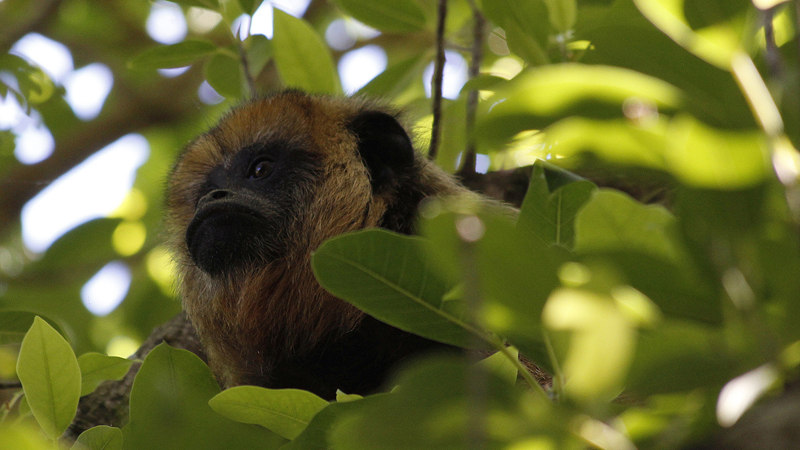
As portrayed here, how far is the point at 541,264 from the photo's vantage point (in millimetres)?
778

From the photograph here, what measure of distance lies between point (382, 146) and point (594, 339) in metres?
2.43

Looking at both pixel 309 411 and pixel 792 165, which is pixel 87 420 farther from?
pixel 792 165

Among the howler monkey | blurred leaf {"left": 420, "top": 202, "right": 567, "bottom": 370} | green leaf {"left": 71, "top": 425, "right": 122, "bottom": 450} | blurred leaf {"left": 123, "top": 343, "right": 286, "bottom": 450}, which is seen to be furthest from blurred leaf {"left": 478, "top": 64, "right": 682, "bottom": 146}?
the howler monkey

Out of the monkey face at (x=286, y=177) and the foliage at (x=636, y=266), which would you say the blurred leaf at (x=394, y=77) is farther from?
the foliage at (x=636, y=266)

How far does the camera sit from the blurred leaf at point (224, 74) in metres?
3.46

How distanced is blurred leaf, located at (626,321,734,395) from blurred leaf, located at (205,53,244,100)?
3054mm

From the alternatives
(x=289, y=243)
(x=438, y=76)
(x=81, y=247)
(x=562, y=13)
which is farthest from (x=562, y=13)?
(x=81, y=247)

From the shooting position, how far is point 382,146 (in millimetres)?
3045

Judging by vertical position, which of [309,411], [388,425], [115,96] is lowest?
[115,96]

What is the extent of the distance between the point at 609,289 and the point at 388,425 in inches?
10.2

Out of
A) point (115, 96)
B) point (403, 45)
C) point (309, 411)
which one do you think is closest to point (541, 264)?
point (309, 411)

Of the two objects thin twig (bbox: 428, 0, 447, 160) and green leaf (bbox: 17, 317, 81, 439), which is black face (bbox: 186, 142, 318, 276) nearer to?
thin twig (bbox: 428, 0, 447, 160)

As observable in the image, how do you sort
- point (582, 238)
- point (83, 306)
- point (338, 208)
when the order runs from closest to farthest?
point (582, 238), point (338, 208), point (83, 306)

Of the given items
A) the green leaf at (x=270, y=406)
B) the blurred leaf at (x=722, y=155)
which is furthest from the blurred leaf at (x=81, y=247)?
the blurred leaf at (x=722, y=155)
